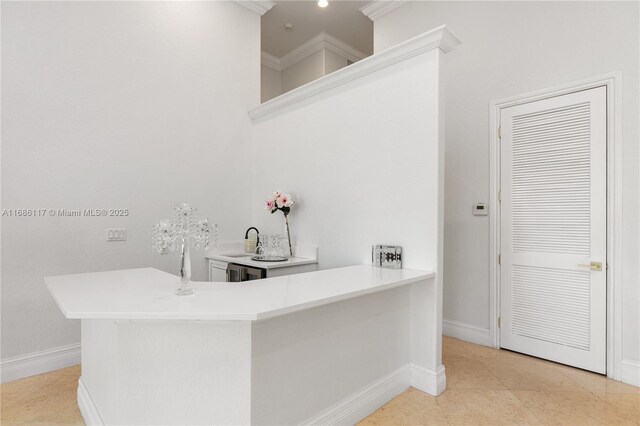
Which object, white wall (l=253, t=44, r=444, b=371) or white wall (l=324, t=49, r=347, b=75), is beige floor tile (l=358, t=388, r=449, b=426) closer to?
white wall (l=253, t=44, r=444, b=371)

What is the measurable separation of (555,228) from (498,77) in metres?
1.40

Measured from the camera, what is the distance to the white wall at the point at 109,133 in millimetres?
2676

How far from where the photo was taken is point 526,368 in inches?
109

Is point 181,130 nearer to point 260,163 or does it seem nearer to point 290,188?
point 260,163

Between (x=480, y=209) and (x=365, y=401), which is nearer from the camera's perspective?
(x=365, y=401)

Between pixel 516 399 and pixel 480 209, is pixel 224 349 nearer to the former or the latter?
pixel 516 399

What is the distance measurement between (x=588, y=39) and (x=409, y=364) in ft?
8.93

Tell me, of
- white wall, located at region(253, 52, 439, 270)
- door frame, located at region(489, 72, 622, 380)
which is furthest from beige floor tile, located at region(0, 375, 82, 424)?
door frame, located at region(489, 72, 622, 380)

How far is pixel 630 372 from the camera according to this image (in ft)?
8.17

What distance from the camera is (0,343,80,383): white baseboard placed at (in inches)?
102

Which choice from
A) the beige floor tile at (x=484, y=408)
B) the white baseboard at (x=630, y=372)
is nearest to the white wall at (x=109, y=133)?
the beige floor tile at (x=484, y=408)

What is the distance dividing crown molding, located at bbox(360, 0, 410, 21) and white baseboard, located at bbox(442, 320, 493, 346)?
3467mm

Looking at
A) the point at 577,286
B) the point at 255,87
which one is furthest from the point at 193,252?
the point at 577,286

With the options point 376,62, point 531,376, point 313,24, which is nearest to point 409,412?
point 531,376
